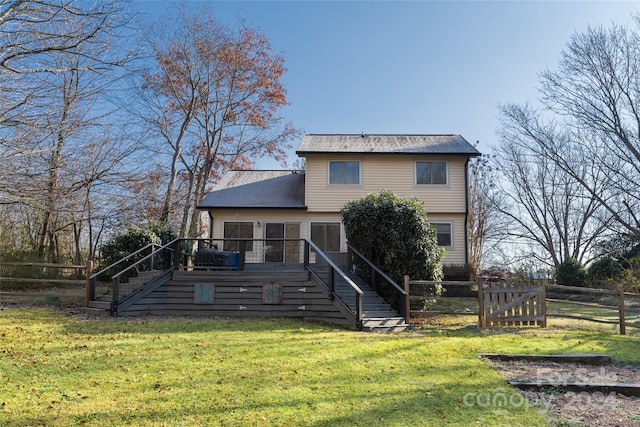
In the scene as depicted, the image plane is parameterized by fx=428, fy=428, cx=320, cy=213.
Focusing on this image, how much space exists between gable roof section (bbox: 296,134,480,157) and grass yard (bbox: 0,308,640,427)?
33.0ft

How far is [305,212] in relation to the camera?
17469 millimetres

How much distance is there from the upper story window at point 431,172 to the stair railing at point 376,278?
254 inches

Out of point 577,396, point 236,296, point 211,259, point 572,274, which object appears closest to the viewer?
point 577,396

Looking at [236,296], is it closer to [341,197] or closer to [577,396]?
[341,197]

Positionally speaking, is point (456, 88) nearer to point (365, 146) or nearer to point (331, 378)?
point (365, 146)

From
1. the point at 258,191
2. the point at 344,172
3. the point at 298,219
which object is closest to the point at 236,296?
the point at 298,219

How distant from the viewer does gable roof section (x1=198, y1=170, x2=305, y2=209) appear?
17.3 metres

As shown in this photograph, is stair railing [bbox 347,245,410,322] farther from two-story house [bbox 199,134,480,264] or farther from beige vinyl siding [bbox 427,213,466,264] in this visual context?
beige vinyl siding [bbox 427,213,466,264]

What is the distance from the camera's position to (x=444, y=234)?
57.2 feet

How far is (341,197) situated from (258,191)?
3.66m

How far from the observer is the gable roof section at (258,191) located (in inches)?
680

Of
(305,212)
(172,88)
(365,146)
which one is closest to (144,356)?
(305,212)

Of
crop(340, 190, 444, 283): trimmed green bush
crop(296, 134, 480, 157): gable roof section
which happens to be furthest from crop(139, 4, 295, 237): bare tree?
crop(340, 190, 444, 283): trimmed green bush

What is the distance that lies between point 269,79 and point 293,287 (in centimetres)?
1660
